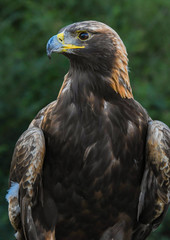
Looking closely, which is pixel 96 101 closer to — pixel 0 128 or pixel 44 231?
pixel 44 231

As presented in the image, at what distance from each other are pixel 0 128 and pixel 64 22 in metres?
1.89

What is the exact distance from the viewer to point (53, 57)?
6.35 m

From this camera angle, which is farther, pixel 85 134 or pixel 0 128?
pixel 0 128

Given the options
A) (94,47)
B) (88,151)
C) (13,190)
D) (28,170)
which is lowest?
(13,190)

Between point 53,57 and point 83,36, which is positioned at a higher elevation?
point 83,36

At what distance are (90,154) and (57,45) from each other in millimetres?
856

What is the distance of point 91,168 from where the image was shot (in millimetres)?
4176

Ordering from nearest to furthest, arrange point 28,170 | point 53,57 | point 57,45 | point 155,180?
point 57,45 → point 28,170 → point 155,180 → point 53,57

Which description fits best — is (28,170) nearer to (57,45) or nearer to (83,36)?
(57,45)

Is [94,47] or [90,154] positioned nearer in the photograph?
[94,47]

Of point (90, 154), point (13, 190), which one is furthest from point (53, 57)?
point (90, 154)

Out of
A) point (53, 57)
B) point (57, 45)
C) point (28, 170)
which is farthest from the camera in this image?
point (53, 57)

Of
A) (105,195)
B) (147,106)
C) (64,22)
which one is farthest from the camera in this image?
(64,22)

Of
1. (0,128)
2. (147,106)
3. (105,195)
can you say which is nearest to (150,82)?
(147,106)
